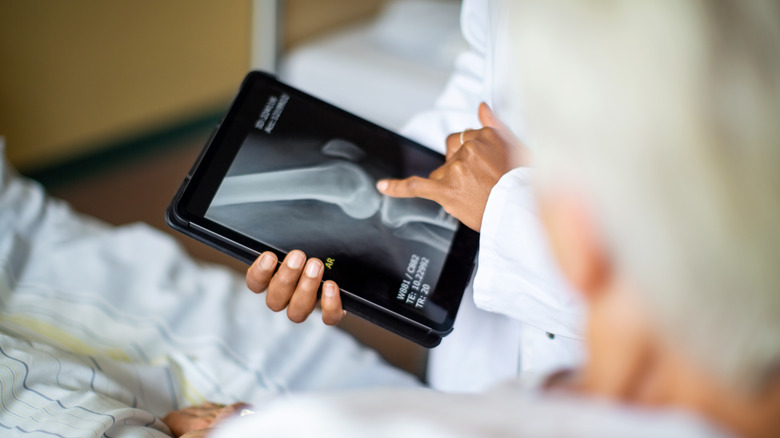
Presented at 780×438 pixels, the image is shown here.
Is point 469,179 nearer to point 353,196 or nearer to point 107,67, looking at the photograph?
point 353,196

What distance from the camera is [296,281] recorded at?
643 millimetres

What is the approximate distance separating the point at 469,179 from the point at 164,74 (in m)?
1.84

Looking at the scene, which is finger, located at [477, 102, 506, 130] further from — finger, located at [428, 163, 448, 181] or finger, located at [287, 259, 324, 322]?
finger, located at [287, 259, 324, 322]

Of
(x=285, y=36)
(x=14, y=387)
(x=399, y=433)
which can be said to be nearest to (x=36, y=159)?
(x=285, y=36)

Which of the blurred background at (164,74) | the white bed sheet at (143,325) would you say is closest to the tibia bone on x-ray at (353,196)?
the white bed sheet at (143,325)

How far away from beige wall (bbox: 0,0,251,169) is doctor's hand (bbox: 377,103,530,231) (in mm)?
1557

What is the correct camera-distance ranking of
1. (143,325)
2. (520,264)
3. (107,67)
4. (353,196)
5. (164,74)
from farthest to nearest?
(164,74)
(107,67)
(143,325)
(353,196)
(520,264)

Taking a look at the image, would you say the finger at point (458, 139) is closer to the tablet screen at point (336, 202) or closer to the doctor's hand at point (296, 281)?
the tablet screen at point (336, 202)

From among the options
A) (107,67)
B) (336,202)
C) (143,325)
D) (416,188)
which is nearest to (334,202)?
(336,202)

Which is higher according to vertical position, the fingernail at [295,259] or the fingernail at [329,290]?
the fingernail at [295,259]

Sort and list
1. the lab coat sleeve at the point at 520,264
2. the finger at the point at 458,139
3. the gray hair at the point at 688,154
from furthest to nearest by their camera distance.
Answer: the finger at the point at 458,139 → the lab coat sleeve at the point at 520,264 → the gray hair at the point at 688,154

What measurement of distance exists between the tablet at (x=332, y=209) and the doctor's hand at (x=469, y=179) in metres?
0.06

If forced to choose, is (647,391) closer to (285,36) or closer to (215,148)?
(215,148)

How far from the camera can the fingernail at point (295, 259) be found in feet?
2.04
